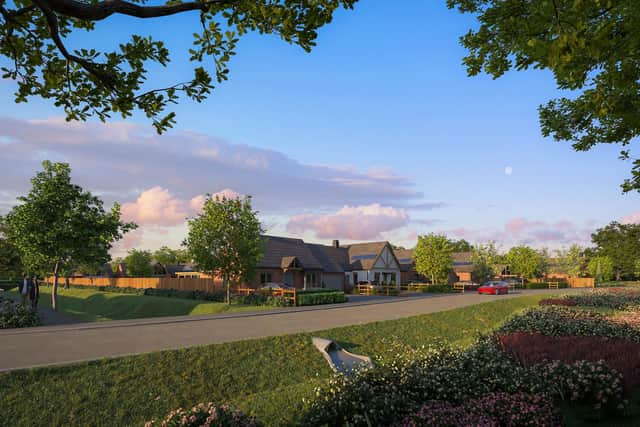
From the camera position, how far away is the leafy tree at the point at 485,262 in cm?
7044

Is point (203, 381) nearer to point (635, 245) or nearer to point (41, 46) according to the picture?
point (41, 46)

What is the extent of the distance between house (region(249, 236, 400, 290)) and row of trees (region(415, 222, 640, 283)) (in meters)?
4.76

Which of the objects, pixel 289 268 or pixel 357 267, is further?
pixel 357 267

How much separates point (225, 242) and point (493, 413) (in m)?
26.0

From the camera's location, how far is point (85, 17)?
159 inches

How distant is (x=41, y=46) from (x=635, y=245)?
333 feet

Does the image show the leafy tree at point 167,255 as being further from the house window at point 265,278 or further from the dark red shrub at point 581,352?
the dark red shrub at point 581,352

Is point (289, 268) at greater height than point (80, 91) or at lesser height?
lesser

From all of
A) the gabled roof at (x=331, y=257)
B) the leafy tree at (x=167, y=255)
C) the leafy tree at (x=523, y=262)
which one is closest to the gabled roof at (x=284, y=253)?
the gabled roof at (x=331, y=257)

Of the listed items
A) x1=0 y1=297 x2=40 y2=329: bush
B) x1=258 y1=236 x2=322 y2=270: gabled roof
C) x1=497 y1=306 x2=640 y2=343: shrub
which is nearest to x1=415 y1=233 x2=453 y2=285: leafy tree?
x1=258 y1=236 x2=322 y2=270: gabled roof

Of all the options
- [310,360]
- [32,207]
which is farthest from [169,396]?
[32,207]

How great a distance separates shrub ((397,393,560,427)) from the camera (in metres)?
5.09

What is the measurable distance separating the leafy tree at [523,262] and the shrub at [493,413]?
6918 centimetres

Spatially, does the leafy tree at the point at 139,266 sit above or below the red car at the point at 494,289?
above
